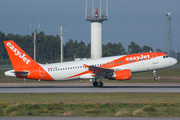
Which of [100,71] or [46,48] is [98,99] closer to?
[100,71]

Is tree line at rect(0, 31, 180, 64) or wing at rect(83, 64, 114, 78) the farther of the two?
tree line at rect(0, 31, 180, 64)

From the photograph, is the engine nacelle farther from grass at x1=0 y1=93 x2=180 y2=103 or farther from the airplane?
grass at x1=0 y1=93 x2=180 y2=103

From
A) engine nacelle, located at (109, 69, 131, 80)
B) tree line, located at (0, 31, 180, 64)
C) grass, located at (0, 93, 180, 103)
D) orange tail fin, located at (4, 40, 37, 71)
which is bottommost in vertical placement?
grass, located at (0, 93, 180, 103)

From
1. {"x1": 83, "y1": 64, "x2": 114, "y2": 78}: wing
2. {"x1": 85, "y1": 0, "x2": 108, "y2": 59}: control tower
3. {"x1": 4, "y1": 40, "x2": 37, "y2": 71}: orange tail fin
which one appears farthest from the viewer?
{"x1": 85, "y1": 0, "x2": 108, "y2": 59}: control tower

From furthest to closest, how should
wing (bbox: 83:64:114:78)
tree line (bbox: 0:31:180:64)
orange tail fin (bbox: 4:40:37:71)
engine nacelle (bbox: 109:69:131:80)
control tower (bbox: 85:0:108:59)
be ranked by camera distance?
tree line (bbox: 0:31:180:64)
control tower (bbox: 85:0:108:59)
orange tail fin (bbox: 4:40:37:71)
wing (bbox: 83:64:114:78)
engine nacelle (bbox: 109:69:131:80)

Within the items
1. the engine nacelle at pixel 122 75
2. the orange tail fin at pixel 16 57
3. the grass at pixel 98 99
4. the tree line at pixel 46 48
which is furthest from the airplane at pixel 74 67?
the tree line at pixel 46 48

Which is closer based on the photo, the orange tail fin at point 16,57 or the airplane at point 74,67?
the airplane at point 74,67

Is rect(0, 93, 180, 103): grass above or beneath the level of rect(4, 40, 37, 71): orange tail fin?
beneath

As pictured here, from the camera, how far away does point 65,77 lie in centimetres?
3962

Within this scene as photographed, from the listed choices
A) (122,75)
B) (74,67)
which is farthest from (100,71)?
(74,67)

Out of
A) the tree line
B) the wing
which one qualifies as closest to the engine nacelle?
the wing

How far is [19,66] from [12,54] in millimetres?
2033

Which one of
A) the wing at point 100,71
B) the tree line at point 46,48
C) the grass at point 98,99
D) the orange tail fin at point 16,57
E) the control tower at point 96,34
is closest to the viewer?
the grass at point 98,99

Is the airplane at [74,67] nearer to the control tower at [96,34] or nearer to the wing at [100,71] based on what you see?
the wing at [100,71]
